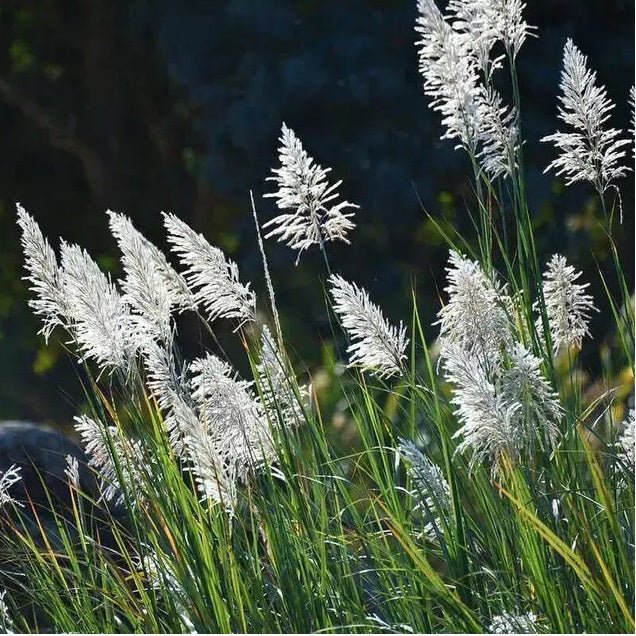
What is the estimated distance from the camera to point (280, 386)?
2094 millimetres

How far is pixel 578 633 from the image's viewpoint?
1.90 meters

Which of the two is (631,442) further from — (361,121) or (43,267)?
(361,121)

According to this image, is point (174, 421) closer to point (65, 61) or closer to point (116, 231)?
point (116, 231)

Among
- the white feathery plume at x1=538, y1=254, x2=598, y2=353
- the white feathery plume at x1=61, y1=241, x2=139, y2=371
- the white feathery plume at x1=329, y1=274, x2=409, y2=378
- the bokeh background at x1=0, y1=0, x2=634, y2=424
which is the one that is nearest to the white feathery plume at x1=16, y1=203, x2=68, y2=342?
the white feathery plume at x1=61, y1=241, x2=139, y2=371

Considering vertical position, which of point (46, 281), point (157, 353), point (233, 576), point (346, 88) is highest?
point (346, 88)

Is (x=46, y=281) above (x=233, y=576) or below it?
above

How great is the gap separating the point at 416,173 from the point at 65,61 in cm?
449

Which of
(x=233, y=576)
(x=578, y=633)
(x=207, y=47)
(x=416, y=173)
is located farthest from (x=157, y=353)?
(x=207, y=47)

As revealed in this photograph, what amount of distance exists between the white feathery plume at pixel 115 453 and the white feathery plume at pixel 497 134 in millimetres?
881

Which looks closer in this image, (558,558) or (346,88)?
(558,558)

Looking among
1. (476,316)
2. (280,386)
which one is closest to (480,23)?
(476,316)

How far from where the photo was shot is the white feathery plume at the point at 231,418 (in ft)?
6.43

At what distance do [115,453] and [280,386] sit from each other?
0.33 metres

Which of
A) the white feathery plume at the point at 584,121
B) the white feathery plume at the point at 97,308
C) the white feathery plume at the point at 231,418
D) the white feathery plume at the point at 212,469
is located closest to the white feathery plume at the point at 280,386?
the white feathery plume at the point at 231,418
